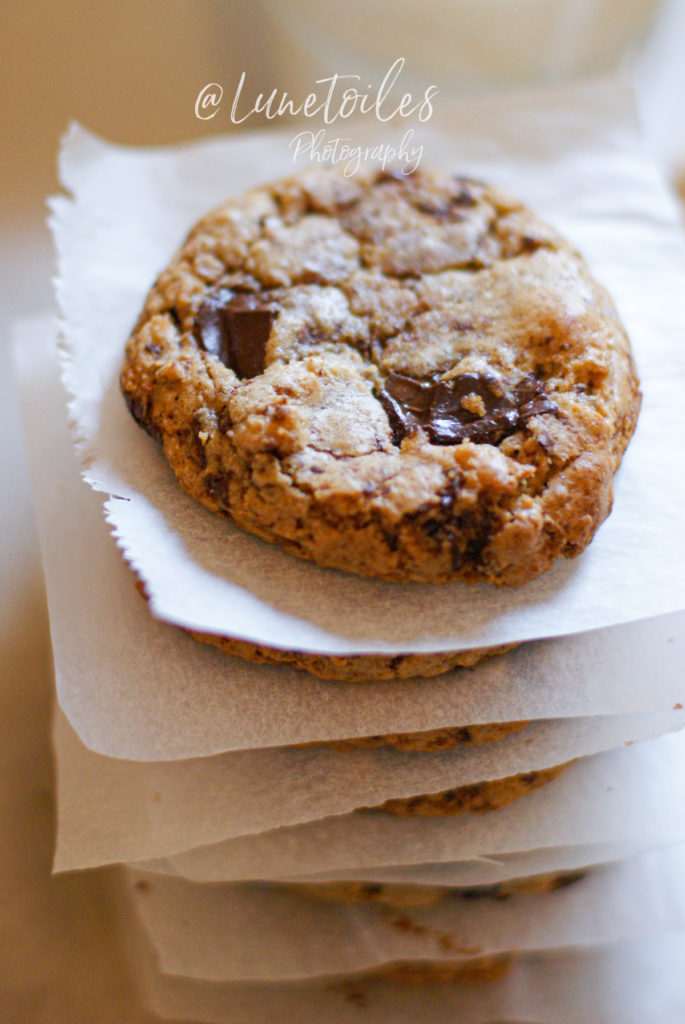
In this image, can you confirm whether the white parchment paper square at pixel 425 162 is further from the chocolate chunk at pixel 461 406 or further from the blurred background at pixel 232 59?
the blurred background at pixel 232 59

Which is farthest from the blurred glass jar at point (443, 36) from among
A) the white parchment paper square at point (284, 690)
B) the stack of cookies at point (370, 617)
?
the white parchment paper square at point (284, 690)

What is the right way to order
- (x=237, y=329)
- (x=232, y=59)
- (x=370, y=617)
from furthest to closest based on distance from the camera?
(x=232, y=59) < (x=237, y=329) < (x=370, y=617)

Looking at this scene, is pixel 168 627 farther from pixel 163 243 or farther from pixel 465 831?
pixel 163 243

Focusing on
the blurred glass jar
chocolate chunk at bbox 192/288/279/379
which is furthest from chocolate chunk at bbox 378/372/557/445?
the blurred glass jar

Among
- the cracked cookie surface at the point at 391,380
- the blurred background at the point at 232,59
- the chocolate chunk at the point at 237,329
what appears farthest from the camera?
the blurred background at the point at 232,59

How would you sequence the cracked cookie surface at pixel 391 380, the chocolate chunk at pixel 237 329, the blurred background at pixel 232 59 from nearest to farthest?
the cracked cookie surface at pixel 391 380, the chocolate chunk at pixel 237 329, the blurred background at pixel 232 59

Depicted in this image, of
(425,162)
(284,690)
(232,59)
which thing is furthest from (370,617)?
(232,59)

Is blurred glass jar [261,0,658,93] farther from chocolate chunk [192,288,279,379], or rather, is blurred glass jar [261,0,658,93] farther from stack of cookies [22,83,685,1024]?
chocolate chunk [192,288,279,379]

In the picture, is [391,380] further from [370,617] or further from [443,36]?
[443,36]
